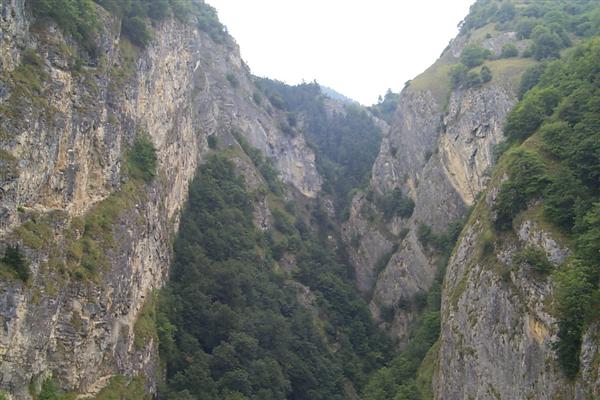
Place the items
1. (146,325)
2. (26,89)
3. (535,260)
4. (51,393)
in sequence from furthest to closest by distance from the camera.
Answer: (146,325), (535,260), (26,89), (51,393)

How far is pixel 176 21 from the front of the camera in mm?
68750

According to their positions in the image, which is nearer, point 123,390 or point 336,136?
point 123,390

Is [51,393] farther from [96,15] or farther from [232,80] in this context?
[232,80]

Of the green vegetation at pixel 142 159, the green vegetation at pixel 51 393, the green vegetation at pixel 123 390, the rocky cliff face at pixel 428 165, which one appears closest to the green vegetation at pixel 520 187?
the rocky cliff face at pixel 428 165

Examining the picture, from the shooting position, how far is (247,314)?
195 feet

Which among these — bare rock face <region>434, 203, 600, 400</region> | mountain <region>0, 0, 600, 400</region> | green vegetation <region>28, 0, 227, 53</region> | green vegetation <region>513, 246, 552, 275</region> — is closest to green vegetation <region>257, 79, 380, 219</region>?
mountain <region>0, 0, 600, 400</region>

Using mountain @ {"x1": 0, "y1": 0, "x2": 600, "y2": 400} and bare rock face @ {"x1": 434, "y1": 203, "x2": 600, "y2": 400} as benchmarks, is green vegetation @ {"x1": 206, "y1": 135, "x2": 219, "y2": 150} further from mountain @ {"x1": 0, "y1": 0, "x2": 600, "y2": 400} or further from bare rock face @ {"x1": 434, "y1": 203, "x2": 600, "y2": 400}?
bare rock face @ {"x1": 434, "y1": 203, "x2": 600, "y2": 400}

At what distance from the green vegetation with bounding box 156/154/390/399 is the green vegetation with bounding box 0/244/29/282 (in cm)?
1847

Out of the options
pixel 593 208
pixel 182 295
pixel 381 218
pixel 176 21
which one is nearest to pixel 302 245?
pixel 381 218

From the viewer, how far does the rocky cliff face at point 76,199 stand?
3070 centimetres

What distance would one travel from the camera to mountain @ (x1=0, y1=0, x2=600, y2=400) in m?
32.3

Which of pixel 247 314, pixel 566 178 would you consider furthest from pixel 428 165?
pixel 566 178

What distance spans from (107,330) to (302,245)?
4540 centimetres

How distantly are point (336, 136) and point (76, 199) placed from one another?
3768 inches
